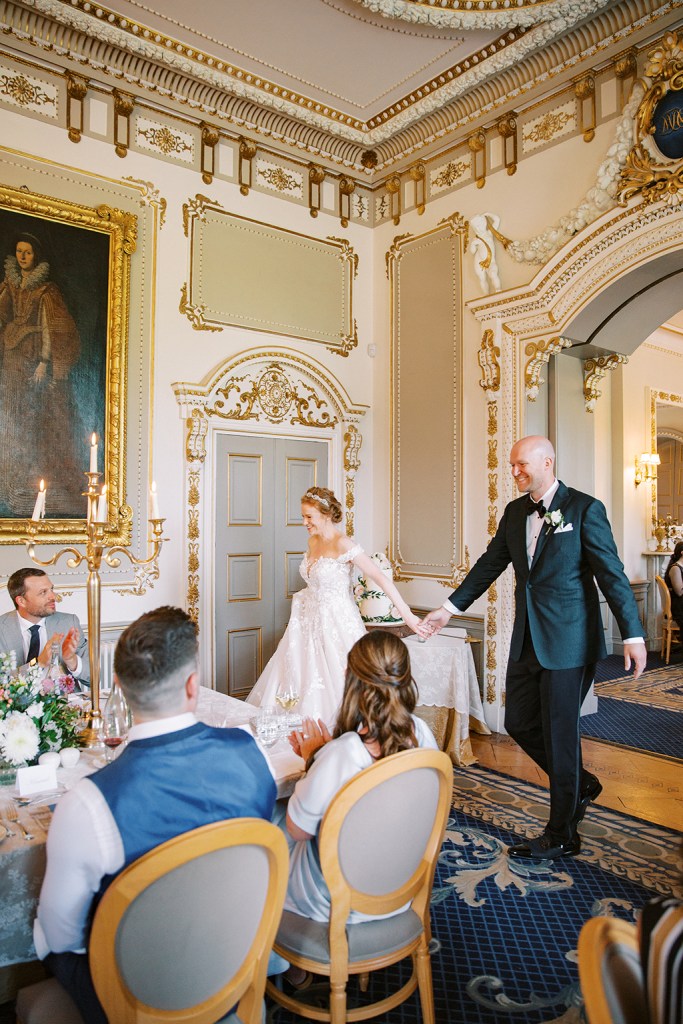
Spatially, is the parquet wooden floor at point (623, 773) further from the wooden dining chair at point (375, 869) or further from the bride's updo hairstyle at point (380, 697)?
the bride's updo hairstyle at point (380, 697)

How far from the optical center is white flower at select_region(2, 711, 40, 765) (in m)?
2.14

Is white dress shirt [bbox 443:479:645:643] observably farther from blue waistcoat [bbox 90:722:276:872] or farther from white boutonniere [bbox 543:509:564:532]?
blue waistcoat [bbox 90:722:276:872]

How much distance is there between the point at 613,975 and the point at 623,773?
4.11 meters

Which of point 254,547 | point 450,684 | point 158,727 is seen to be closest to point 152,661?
point 158,727

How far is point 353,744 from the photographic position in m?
1.95

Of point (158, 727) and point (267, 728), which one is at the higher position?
point (158, 727)

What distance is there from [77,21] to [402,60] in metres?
2.51

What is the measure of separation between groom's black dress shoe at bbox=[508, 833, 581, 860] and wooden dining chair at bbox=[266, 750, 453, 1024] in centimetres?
158

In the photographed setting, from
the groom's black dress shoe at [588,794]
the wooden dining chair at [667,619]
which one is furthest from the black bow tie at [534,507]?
the wooden dining chair at [667,619]

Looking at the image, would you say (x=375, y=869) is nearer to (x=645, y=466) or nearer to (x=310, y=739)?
(x=310, y=739)

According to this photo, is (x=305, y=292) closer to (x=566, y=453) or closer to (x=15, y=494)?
(x=566, y=453)

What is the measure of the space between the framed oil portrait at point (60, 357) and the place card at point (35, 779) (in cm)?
340

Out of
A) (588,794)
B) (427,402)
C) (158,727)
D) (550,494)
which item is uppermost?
(427,402)

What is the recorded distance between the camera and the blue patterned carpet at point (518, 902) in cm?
245
